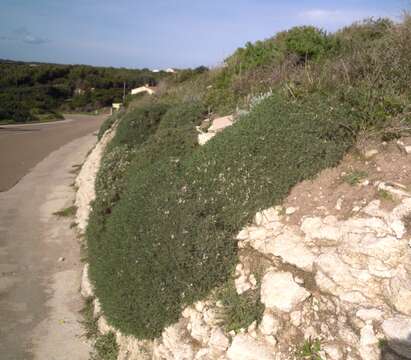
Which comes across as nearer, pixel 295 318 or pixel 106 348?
pixel 295 318

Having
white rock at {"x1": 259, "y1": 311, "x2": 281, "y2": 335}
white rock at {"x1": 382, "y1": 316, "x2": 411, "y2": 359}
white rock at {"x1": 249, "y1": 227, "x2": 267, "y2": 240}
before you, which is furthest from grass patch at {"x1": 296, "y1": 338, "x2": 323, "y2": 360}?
white rock at {"x1": 249, "y1": 227, "x2": 267, "y2": 240}

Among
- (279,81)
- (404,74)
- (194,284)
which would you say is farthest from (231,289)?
(279,81)

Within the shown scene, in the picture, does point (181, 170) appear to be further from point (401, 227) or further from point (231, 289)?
point (401, 227)

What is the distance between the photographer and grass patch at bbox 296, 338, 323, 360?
3559 millimetres

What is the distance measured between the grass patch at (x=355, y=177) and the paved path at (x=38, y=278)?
4.07m

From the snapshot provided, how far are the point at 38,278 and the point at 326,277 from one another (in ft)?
18.9

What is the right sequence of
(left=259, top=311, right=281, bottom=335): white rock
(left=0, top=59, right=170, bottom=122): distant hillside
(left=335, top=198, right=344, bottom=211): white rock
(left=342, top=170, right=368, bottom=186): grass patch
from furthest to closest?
(left=0, top=59, right=170, bottom=122): distant hillside
(left=342, top=170, right=368, bottom=186): grass patch
(left=335, top=198, right=344, bottom=211): white rock
(left=259, top=311, right=281, bottom=335): white rock

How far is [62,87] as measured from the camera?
191 ft

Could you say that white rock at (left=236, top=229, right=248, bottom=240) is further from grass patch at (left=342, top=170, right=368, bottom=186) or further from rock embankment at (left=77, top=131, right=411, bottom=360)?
grass patch at (left=342, top=170, right=368, bottom=186)

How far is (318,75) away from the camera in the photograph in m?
7.31

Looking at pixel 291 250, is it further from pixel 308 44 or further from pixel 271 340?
pixel 308 44

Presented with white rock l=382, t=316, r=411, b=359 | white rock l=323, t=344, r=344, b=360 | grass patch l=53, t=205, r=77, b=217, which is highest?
white rock l=382, t=316, r=411, b=359

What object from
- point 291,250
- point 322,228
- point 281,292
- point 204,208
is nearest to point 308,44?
point 204,208

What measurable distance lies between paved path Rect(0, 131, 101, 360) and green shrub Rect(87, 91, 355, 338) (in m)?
0.91
